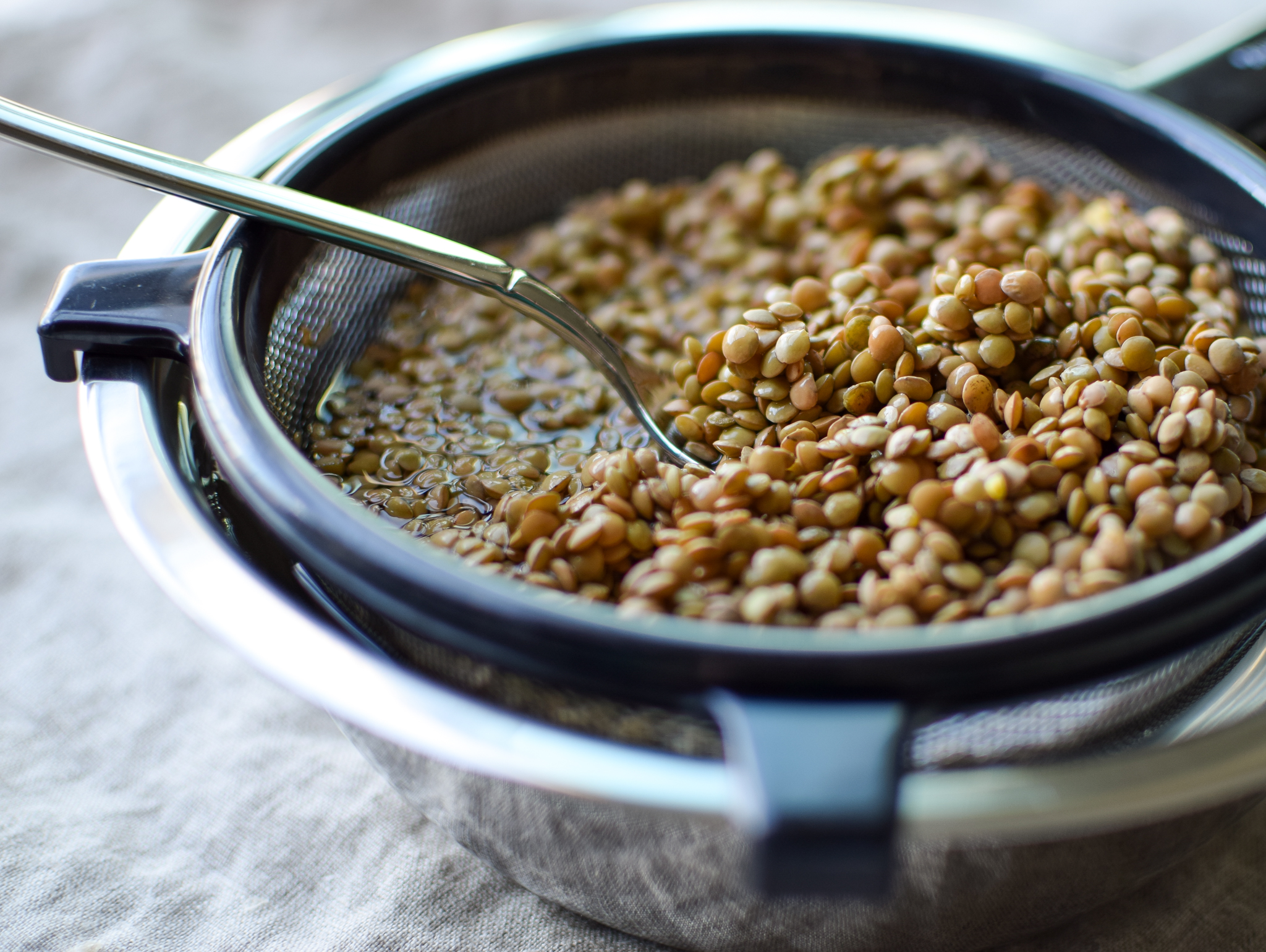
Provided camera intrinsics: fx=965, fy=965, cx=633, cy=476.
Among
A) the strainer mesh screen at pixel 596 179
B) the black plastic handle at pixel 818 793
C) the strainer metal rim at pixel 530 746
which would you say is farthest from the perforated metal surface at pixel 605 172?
the black plastic handle at pixel 818 793

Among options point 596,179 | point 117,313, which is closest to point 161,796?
point 117,313

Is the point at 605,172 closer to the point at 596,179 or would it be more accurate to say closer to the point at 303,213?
the point at 596,179

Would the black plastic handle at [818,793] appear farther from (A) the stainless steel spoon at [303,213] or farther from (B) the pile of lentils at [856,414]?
(A) the stainless steel spoon at [303,213]

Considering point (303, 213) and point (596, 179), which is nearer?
point (303, 213)

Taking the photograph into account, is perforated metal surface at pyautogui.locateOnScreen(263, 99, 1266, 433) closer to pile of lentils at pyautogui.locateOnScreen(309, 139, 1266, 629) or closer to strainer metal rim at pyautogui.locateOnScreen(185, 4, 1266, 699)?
pile of lentils at pyautogui.locateOnScreen(309, 139, 1266, 629)

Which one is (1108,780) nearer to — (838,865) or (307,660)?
(838,865)

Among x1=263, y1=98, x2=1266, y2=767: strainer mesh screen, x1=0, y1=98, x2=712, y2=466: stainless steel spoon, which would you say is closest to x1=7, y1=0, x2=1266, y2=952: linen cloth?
x1=263, y1=98, x2=1266, y2=767: strainer mesh screen

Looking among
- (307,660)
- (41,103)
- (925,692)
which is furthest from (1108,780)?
(41,103)
